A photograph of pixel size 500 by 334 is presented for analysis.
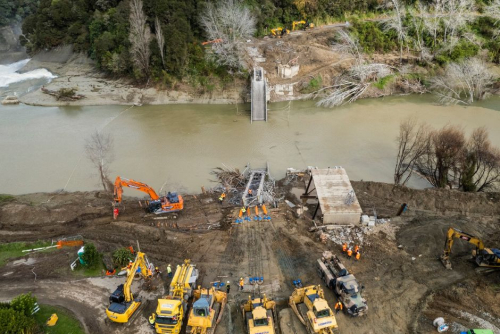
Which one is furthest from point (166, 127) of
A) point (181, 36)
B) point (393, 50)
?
point (393, 50)

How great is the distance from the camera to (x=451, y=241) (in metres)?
17.7

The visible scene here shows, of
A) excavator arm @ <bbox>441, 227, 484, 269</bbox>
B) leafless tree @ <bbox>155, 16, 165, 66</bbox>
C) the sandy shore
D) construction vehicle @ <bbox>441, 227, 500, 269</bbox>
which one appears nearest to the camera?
construction vehicle @ <bbox>441, 227, 500, 269</bbox>

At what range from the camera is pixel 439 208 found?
893 inches

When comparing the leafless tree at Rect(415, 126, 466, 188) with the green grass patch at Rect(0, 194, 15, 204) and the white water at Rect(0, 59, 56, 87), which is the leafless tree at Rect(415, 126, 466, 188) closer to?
the green grass patch at Rect(0, 194, 15, 204)

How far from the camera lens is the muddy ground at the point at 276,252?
16011mm

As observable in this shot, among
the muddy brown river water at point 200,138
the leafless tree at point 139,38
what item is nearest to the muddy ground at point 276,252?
the muddy brown river water at point 200,138

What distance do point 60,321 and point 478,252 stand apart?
21.1 metres

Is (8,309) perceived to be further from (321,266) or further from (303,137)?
(303,137)

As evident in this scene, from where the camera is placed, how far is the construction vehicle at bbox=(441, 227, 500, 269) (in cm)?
1714

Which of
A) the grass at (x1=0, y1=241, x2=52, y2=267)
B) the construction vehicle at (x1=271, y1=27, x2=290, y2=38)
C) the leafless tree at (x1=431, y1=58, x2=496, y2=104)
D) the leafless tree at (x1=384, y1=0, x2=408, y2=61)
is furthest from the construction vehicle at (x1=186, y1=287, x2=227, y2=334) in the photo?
the leafless tree at (x1=384, y1=0, x2=408, y2=61)

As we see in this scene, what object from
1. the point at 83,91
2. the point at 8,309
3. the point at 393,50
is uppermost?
the point at 393,50

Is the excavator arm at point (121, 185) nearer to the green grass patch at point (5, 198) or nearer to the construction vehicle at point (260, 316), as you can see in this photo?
the green grass patch at point (5, 198)

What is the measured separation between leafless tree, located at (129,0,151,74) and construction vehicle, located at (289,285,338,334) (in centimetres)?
3533

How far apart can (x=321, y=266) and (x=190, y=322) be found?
279 inches
